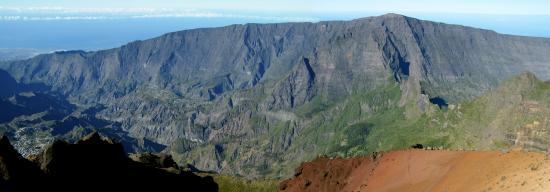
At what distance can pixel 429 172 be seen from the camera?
8156 centimetres

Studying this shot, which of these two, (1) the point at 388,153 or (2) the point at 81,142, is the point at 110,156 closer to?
(2) the point at 81,142

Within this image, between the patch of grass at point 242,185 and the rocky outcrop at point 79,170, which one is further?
the patch of grass at point 242,185

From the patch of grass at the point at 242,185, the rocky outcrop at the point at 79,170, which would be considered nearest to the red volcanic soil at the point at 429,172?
the rocky outcrop at the point at 79,170

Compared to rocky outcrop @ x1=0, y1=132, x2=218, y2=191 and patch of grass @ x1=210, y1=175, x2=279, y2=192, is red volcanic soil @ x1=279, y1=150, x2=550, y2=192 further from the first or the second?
patch of grass @ x1=210, y1=175, x2=279, y2=192

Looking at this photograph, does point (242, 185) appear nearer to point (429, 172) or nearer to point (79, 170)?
point (79, 170)

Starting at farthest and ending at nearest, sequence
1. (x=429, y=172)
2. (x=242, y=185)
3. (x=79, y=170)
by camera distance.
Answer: (x=242, y=185)
(x=429, y=172)
(x=79, y=170)

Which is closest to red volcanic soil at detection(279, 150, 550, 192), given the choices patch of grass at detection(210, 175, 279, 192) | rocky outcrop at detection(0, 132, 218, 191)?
rocky outcrop at detection(0, 132, 218, 191)

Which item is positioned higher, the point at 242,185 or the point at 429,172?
the point at 429,172

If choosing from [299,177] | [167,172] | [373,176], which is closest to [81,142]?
[167,172]

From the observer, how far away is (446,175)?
253ft

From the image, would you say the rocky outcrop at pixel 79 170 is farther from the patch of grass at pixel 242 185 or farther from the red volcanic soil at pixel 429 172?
the patch of grass at pixel 242 185

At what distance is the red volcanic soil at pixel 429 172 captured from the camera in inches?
2517

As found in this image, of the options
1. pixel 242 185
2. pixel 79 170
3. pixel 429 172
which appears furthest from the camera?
pixel 242 185

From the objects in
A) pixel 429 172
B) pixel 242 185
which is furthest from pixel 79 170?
pixel 242 185
